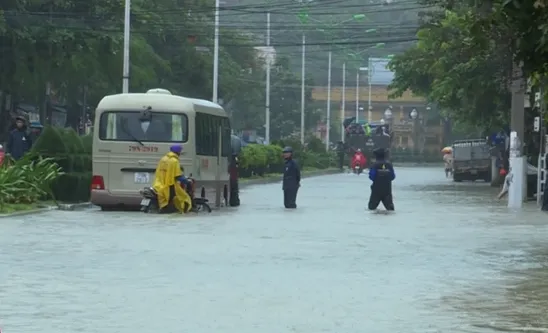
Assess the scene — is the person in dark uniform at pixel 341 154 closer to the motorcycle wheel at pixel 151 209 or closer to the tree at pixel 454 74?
the tree at pixel 454 74

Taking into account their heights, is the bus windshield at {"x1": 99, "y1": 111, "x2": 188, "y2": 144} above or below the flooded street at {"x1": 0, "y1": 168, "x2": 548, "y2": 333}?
above

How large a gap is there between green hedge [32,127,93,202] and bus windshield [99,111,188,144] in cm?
154

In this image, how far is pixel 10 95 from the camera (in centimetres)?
5859

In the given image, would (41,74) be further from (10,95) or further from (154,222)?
(154,222)

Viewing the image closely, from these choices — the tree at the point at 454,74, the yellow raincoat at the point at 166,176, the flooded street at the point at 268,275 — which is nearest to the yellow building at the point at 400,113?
the tree at the point at 454,74

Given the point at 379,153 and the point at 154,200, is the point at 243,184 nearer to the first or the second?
the point at 379,153

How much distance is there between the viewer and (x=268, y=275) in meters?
16.9

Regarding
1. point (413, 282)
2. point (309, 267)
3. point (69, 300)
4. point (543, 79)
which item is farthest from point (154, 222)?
point (69, 300)

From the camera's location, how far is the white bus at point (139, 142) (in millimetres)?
31406

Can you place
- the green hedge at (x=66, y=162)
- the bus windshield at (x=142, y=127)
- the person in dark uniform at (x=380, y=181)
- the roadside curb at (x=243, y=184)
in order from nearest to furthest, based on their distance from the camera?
the roadside curb at (x=243, y=184)
the bus windshield at (x=142, y=127)
the green hedge at (x=66, y=162)
the person in dark uniform at (x=380, y=181)

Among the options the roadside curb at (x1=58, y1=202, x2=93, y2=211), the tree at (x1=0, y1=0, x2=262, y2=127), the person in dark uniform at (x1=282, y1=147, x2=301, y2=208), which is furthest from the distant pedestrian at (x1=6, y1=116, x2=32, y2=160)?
the tree at (x1=0, y1=0, x2=262, y2=127)

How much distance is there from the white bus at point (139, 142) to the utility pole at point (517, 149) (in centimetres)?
829

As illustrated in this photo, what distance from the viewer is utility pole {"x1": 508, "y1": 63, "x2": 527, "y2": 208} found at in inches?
1503

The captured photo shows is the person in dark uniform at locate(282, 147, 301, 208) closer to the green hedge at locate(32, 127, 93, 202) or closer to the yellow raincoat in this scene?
the green hedge at locate(32, 127, 93, 202)
